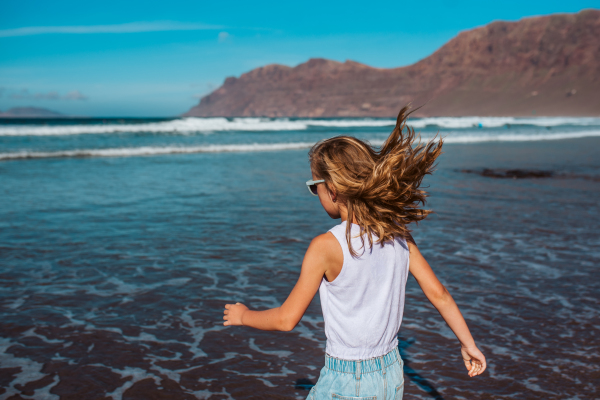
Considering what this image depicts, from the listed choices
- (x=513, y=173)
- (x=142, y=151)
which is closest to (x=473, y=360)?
(x=513, y=173)

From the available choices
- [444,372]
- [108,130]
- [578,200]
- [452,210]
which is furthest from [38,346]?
[108,130]

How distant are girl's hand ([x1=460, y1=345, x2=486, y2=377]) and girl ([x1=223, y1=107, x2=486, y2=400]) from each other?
0.05m

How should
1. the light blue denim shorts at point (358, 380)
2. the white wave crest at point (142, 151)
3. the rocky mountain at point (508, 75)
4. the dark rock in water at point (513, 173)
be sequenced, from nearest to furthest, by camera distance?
the light blue denim shorts at point (358, 380) → the dark rock in water at point (513, 173) → the white wave crest at point (142, 151) → the rocky mountain at point (508, 75)

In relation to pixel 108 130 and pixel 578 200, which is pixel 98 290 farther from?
pixel 108 130

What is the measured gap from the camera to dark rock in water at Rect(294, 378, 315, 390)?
113 inches

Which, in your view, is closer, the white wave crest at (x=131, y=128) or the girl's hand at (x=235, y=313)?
the girl's hand at (x=235, y=313)

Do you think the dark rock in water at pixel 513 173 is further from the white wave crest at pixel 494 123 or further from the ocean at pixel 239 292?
the white wave crest at pixel 494 123

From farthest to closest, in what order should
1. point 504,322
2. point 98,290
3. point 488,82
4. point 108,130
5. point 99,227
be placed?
point 488,82, point 108,130, point 99,227, point 98,290, point 504,322

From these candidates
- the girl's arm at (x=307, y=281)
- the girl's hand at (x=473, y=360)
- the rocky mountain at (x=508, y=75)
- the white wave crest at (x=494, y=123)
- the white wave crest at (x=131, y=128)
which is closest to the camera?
the girl's arm at (x=307, y=281)

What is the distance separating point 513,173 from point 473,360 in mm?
12076

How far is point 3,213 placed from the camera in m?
7.71

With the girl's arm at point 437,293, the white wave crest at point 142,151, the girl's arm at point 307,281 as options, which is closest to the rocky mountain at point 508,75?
the white wave crest at point 142,151

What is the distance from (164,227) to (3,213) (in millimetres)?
3065

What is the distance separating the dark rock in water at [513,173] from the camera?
12.1 m
